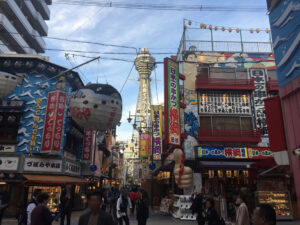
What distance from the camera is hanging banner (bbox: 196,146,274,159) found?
62.3 feet

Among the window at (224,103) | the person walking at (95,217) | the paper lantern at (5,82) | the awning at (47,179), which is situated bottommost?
the person walking at (95,217)

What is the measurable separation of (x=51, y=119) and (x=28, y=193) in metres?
5.26

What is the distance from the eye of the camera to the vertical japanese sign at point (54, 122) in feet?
54.0

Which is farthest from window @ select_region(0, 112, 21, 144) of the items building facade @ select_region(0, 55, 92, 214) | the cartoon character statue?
the cartoon character statue

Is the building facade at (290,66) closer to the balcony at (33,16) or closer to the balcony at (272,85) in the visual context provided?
the balcony at (272,85)

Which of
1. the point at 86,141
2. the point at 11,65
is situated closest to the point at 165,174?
the point at 86,141

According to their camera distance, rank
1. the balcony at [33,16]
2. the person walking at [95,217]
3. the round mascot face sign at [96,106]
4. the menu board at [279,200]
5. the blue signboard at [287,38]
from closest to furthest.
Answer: the person walking at [95,217] → the blue signboard at [287,38] → the round mascot face sign at [96,106] → the menu board at [279,200] → the balcony at [33,16]

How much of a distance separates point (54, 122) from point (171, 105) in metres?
8.25

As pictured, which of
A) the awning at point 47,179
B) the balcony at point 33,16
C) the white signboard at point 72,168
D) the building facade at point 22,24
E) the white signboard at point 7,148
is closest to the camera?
the awning at point 47,179

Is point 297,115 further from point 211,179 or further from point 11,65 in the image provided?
point 11,65

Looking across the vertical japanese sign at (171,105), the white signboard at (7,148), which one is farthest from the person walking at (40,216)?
the white signboard at (7,148)

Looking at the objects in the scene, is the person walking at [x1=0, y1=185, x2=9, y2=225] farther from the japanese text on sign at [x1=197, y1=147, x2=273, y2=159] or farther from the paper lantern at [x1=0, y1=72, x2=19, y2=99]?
the japanese text on sign at [x1=197, y1=147, x2=273, y2=159]

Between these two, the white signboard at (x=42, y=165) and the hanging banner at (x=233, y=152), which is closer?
the white signboard at (x=42, y=165)

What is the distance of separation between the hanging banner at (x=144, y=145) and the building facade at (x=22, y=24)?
2016cm
